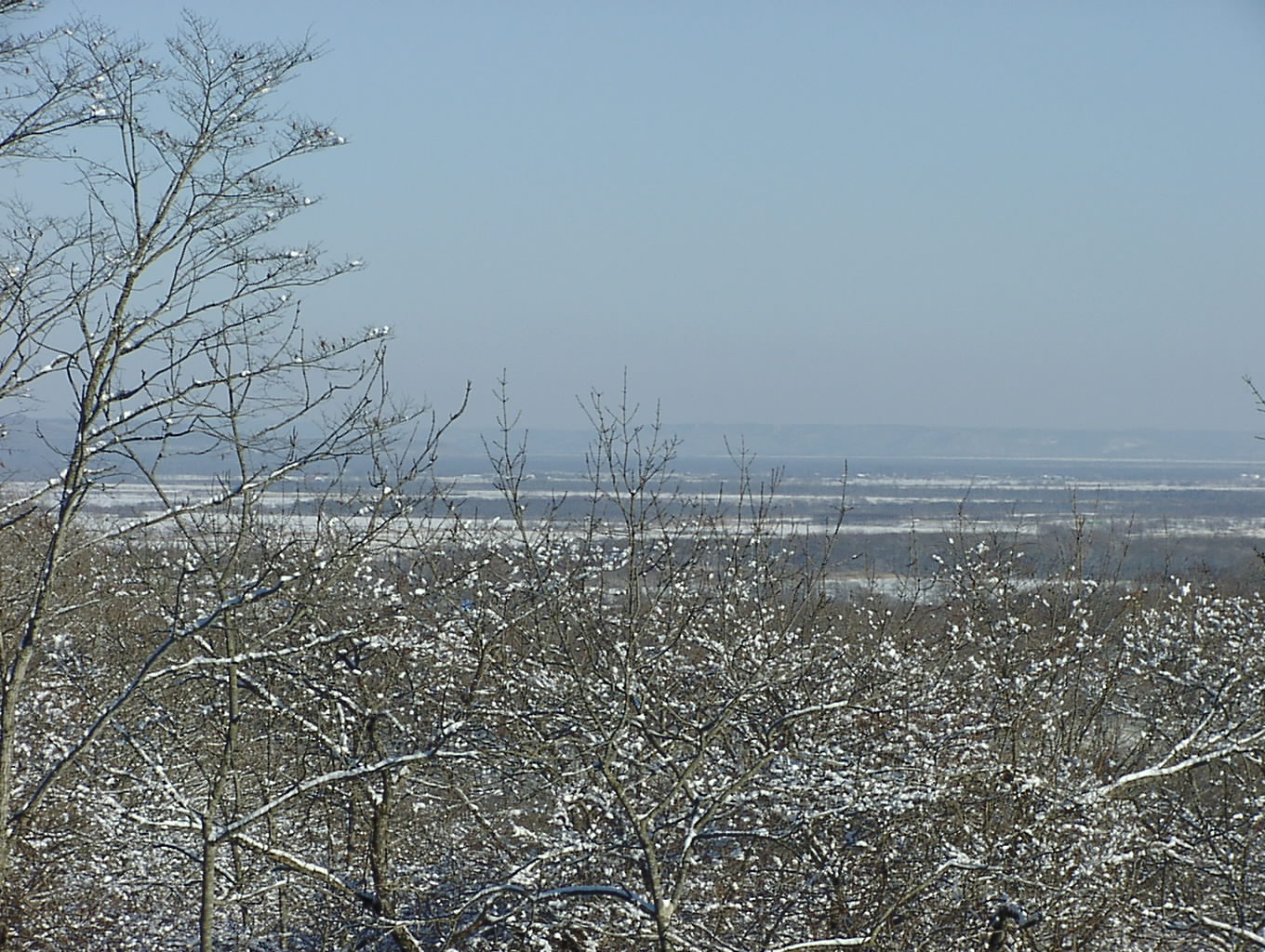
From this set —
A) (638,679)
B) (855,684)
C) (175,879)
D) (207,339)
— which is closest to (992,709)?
(855,684)

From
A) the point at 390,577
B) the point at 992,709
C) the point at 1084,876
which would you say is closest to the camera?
the point at 1084,876

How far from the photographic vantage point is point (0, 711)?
7883 millimetres

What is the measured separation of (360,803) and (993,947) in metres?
5.16

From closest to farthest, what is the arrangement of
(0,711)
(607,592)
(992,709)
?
(0,711) < (992,709) < (607,592)

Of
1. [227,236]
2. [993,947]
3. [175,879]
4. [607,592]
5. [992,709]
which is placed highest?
[227,236]

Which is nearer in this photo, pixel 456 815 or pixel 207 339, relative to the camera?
pixel 207 339

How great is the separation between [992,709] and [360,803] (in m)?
5.37

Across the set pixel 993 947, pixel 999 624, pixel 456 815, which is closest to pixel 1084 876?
pixel 993 947

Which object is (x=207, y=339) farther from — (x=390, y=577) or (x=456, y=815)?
(x=456, y=815)

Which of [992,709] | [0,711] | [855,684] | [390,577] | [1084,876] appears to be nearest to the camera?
[0,711]

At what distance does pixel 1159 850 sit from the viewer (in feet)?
32.2

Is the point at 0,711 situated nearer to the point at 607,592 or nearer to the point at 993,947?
the point at 607,592

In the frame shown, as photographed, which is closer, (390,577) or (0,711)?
(0,711)

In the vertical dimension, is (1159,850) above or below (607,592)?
below
